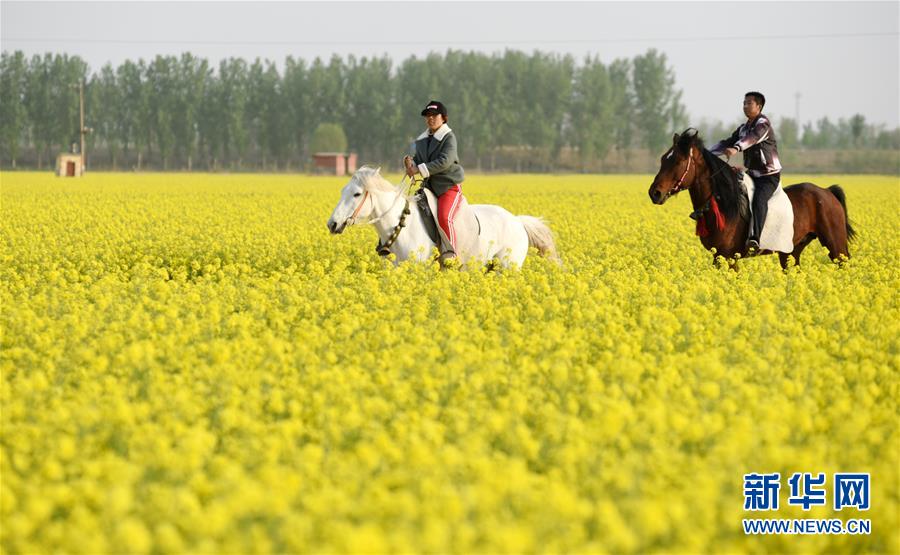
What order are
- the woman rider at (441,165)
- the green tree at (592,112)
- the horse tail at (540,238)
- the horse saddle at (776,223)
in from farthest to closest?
the green tree at (592,112) → the horse tail at (540,238) → the horse saddle at (776,223) → the woman rider at (441,165)

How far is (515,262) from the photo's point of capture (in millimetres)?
12820

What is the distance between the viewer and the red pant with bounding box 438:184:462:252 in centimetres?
1195

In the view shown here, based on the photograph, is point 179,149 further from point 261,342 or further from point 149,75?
point 261,342

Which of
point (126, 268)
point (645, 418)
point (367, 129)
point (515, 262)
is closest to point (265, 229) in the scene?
point (126, 268)

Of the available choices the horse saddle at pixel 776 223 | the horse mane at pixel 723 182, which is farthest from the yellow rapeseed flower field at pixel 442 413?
the horse saddle at pixel 776 223

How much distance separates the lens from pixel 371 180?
37.7ft

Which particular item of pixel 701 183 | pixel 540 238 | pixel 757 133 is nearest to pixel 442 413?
pixel 701 183

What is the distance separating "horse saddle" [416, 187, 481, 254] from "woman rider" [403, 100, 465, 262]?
75mm

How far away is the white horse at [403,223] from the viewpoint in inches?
447

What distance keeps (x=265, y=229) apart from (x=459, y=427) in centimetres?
1687

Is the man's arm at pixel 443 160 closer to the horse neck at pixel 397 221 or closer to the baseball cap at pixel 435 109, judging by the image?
the baseball cap at pixel 435 109

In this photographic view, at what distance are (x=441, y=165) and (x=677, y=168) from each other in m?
2.64

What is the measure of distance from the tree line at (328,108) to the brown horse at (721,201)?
92015 mm

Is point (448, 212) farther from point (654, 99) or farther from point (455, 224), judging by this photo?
point (654, 99)
